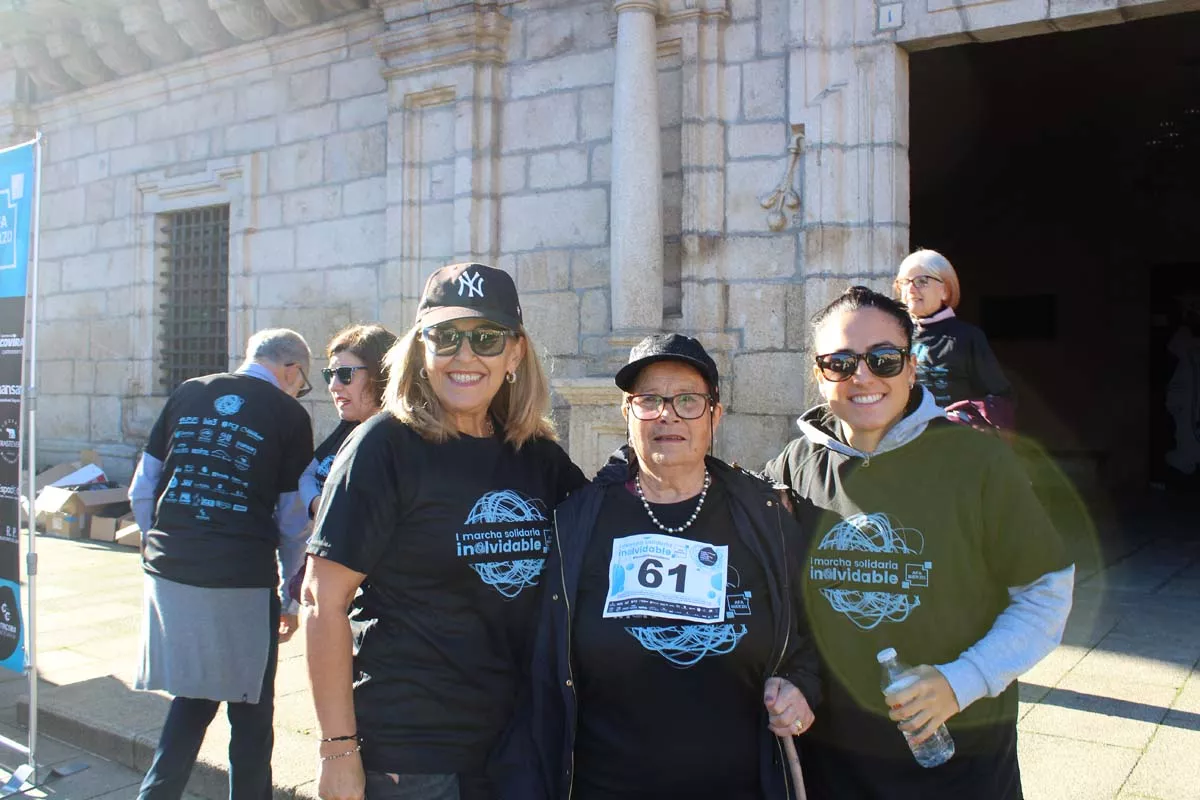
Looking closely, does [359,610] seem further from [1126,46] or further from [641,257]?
[1126,46]

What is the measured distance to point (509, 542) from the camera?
2.31 m

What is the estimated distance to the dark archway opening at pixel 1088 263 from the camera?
504 inches

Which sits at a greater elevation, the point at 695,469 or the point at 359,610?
the point at 695,469

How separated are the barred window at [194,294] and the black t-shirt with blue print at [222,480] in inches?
282

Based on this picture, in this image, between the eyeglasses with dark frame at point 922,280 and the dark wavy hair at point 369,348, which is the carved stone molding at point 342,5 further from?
the eyeglasses with dark frame at point 922,280

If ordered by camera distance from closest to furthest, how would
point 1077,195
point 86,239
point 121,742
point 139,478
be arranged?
point 139,478 → point 121,742 → point 86,239 → point 1077,195

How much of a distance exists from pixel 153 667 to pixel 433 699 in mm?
1690

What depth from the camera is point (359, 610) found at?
2348 mm

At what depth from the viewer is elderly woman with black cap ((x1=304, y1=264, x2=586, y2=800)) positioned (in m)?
2.18

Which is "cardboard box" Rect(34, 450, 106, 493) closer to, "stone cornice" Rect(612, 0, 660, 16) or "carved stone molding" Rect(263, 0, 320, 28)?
"carved stone molding" Rect(263, 0, 320, 28)

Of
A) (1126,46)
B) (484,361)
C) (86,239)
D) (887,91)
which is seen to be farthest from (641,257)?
(86,239)

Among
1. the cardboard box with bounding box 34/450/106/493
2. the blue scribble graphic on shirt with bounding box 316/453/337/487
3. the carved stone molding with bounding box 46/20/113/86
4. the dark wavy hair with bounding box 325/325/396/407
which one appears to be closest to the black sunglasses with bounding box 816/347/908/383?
the dark wavy hair with bounding box 325/325/396/407

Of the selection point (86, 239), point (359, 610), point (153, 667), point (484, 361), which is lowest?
point (153, 667)

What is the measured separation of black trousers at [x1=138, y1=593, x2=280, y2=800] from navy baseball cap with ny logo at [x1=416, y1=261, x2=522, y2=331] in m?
1.75
